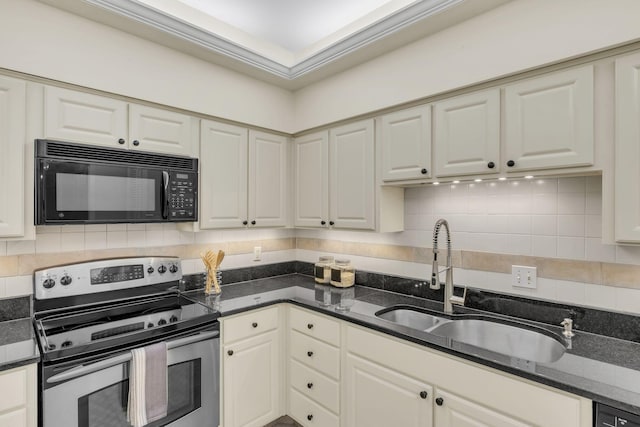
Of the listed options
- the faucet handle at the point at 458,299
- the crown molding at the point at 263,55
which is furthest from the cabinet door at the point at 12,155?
the faucet handle at the point at 458,299

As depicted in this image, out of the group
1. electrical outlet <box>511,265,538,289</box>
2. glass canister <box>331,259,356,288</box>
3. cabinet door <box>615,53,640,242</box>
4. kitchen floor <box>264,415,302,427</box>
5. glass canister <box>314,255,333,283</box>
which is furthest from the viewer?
glass canister <box>314,255,333,283</box>

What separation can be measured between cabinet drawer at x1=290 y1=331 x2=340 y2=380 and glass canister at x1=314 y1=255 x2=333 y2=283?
0.55 metres

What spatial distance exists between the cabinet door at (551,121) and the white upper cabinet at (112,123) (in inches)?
73.4

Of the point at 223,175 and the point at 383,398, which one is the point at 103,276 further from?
the point at 383,398

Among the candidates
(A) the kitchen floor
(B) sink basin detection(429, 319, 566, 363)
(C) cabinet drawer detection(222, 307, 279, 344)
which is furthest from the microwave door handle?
(B) sink basin detection(429, 319, 566, 363)

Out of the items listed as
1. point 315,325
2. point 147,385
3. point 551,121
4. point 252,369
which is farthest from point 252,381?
point 551,121

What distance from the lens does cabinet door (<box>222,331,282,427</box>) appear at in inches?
80.5

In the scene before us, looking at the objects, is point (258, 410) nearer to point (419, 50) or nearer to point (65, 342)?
point (65, 342)

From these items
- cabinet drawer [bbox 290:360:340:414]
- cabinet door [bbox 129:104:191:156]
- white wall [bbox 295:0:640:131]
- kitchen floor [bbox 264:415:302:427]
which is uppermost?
white wall [bbox 295:0:640:131]

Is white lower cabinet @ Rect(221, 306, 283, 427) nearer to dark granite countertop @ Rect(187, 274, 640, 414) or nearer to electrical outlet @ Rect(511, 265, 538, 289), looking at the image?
dark granite countertop @ Rect(187, 274, 640, 414)

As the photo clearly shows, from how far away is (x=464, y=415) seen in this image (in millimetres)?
1445

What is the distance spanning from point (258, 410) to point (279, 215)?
1.36 meters

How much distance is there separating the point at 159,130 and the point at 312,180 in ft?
3.64

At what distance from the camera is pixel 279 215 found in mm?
2754
